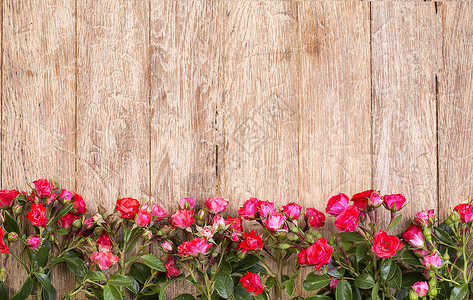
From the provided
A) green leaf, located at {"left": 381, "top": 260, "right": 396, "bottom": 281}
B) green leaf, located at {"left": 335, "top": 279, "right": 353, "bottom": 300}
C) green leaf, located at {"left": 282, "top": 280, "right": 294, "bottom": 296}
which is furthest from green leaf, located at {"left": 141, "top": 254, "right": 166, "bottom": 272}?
green leaf, located at {"left": 381, "top": 260, "right": 396, "bottom": 281}

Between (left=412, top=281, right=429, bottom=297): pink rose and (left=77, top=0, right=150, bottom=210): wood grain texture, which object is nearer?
(left=412, top=281, right=429, bottom=297): pink rose

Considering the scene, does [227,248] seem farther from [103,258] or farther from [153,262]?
[103,258]

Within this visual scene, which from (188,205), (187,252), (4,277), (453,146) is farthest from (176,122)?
(453,146)

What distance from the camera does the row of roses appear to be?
3.07 feet

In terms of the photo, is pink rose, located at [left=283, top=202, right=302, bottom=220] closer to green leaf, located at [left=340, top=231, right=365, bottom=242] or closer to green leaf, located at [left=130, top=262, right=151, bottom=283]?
green leaf, located at [left=340, top=231, right=365, bottom=242]

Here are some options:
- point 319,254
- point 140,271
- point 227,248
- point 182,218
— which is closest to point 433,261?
→ point 319,254

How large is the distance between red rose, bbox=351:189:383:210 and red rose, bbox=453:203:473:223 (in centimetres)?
21

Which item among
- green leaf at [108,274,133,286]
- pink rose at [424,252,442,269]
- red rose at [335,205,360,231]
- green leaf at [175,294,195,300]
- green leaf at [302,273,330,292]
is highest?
red rose at [335,205,360,231]

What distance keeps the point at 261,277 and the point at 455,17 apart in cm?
94

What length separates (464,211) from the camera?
0.97m

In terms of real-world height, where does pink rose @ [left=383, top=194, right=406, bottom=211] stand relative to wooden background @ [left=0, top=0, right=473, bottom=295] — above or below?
below

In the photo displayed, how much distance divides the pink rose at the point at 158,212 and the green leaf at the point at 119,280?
17cm

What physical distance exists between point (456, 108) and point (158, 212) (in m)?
0.90

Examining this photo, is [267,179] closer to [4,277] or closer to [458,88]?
[458,88]
